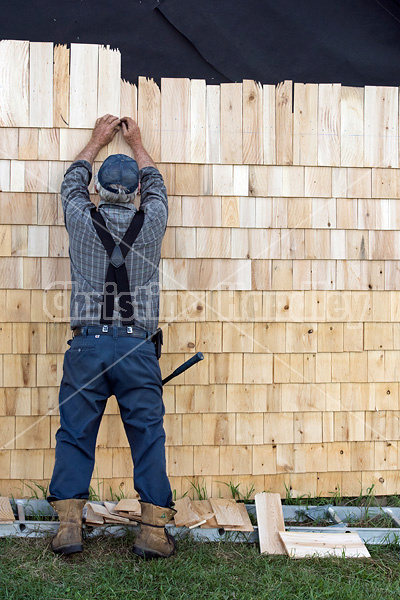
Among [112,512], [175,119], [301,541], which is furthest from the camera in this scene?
[175,119]

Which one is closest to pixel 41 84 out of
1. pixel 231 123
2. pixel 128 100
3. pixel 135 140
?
pixel 128 100

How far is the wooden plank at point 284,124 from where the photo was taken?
139 inches

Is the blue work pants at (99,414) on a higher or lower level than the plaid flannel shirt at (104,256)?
lower

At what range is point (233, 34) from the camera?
3.51 m

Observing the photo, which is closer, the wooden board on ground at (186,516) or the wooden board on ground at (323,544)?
the wooden board on ground at (323,544)

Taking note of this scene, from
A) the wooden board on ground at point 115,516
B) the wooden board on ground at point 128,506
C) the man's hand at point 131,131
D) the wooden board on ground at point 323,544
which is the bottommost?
the wooden board on ground at point 323,544

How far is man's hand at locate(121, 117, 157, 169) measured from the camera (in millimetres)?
3357

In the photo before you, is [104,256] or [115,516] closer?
[104,256]

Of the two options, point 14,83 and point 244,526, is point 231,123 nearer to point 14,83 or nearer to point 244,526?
point 14,83

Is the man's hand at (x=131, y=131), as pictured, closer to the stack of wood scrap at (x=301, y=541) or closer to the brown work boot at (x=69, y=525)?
the brown work boot at (x=69, y=525)

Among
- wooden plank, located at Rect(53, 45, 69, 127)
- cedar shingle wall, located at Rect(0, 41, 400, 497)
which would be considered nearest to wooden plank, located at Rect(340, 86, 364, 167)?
cedar shingle wall, located at Rect(0, 41, 400, 497)

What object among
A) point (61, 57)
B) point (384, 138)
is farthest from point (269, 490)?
point (61, 57)

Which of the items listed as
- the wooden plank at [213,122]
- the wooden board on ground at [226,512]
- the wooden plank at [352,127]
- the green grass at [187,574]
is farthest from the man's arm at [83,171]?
the wooden board on ground at [226,512]

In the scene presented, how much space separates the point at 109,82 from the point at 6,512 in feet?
8.45
